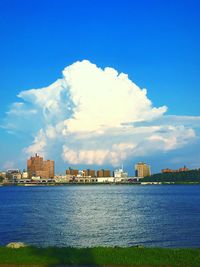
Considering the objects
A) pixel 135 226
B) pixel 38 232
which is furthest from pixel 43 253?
pixel 135 226

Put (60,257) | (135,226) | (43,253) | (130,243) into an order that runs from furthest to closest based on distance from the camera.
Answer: (135,226) < (130,243) < (43,253) < (60,257)

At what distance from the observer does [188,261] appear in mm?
21750

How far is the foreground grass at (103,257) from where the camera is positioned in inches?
847

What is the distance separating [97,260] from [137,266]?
232 cm

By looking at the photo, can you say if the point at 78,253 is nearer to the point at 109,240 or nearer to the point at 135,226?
the point at 109,240

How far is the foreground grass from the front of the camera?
70.6 ft

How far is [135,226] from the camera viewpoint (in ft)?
191

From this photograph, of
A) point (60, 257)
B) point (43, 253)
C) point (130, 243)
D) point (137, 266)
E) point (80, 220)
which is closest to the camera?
point (137, 266)

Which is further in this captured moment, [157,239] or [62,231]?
[62,231]

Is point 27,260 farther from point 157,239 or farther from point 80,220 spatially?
point 80,220

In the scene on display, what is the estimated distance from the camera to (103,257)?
22.8m

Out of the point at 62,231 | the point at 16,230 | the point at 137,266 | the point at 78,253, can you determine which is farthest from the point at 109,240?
the point at 137,266

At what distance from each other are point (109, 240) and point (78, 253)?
2240 cm

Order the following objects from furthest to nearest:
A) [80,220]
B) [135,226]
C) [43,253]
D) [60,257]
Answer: [80,220] → [135,226] → [43,253] → [60,257]
